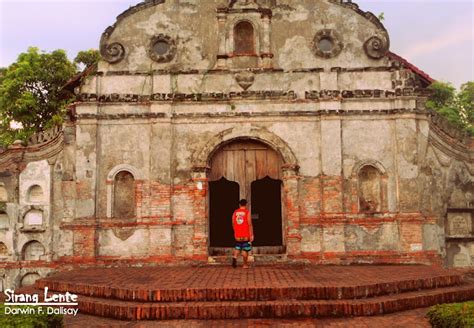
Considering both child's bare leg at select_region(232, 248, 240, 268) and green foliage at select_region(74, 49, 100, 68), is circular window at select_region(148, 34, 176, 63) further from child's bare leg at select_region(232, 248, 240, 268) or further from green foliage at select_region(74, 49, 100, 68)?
green foliage at select_region(74, 49, 100, 68)

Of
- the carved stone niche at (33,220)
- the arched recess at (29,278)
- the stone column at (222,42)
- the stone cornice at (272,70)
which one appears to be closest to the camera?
the stone cornice at (272,70)

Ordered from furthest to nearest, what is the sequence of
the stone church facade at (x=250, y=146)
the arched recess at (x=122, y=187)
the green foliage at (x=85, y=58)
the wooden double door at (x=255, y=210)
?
the green foliage at (x=85, y=58)
the wooden double door at (x=255, y=210)
the arched recess at (x=122, y=187)
the stone church facade at (x=250, y=146)

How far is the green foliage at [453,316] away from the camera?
22.0ft

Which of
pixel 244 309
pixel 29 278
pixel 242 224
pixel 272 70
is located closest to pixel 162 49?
pixel 272 70

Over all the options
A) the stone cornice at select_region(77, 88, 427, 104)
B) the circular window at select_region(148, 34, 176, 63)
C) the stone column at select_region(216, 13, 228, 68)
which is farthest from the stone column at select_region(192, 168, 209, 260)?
the circular window at select_region(148, 34, 176, 63)

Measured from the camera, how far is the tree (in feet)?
74.7

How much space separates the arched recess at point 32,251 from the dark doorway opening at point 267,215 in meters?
7.30

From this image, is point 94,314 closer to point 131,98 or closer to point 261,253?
point 261,253

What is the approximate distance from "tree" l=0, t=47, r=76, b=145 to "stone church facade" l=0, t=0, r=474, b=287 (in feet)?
27.8

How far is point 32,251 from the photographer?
16062 mm

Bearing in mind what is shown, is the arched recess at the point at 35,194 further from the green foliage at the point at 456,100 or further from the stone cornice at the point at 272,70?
the green foliage at the point at 456,100

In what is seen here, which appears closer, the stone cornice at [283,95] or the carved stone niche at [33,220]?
the stone cornice at [283,95]

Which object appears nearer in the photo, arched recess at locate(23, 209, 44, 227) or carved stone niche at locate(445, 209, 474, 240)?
carved stone niche at locate(445, 209, 474, 240)

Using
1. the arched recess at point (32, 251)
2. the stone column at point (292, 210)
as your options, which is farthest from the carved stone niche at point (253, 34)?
the arched recess at point (32, 251)
